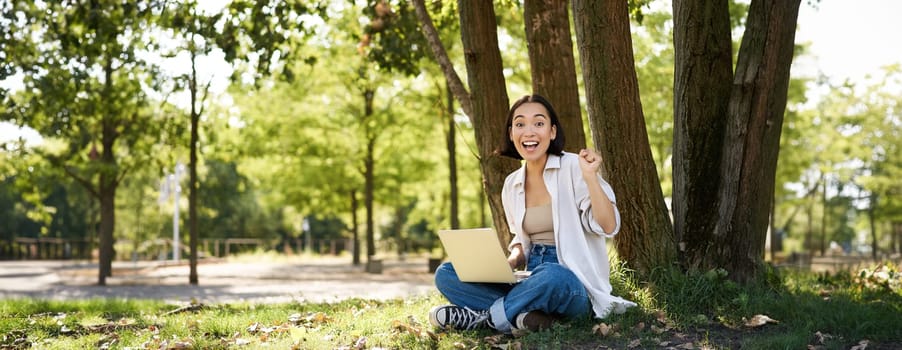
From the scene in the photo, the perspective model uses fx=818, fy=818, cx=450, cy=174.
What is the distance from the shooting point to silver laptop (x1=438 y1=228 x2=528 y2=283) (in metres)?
4.76

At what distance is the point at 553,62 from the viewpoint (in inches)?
296

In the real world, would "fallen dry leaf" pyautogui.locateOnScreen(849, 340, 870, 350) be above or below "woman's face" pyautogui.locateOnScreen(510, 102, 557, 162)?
below

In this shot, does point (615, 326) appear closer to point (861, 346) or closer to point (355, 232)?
point (861, 346)

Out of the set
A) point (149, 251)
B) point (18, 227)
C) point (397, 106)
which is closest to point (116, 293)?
point (397, 106)

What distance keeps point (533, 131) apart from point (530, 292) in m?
1.00

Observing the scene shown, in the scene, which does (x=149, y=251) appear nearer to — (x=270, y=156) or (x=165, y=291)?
(x=270, y=156)

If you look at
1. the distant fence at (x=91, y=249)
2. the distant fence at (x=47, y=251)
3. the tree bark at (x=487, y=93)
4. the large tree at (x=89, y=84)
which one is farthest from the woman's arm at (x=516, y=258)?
the distant fence at (x=47, y=251)

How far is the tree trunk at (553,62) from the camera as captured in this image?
751 centimetres

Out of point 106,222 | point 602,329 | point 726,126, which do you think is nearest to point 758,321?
point 602,329

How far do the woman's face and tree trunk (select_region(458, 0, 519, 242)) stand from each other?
2403 mm

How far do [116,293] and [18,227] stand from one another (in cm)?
4202

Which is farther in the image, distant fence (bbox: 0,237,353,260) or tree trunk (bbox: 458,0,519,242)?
distant fence (bbox: 0,237,353,260)

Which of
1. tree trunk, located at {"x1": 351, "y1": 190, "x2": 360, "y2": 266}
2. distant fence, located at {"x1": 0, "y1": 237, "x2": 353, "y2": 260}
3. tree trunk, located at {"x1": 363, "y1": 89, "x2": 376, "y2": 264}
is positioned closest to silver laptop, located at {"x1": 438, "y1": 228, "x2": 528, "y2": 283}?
tree trunk, located at {"x1": 363, "y1": 89, "x2": 376, "y2": 264}

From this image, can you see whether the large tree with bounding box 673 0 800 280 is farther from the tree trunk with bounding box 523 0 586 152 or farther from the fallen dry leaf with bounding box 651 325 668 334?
the fallen dry leaf with bounding box 651 325 668 334
